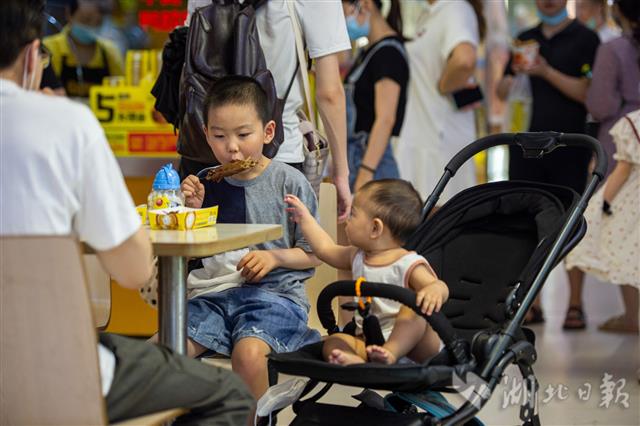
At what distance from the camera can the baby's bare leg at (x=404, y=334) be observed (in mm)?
2664

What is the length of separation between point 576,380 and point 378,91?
162cm

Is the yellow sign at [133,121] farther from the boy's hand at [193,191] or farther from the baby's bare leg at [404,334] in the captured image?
the baby's bare leg at [404,334]

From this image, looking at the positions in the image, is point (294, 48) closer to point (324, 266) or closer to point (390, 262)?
point (324, 266)

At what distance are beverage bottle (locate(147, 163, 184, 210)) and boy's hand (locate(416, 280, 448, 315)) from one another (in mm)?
711

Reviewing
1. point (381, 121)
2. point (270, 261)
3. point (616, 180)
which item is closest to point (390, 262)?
point (270, 261)

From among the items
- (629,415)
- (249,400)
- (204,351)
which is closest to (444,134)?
(629,415)

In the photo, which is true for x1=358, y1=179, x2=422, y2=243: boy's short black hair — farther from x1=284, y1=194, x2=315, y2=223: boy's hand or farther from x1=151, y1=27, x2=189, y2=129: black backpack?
x1=151, y1=27, x2=189, y2=129: black backpack

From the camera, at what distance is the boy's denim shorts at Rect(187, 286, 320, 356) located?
300 cm

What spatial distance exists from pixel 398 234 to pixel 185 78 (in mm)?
978

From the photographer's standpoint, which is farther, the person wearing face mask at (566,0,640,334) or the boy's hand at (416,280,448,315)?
the person wearing face mask at (566,0,640,334)

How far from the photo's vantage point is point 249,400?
2445 millimetres

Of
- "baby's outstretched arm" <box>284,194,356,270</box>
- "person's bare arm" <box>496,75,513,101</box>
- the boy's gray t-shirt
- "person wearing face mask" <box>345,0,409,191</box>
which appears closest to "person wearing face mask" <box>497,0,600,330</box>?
"person's bare arm" <box>496,75,513,101</box>

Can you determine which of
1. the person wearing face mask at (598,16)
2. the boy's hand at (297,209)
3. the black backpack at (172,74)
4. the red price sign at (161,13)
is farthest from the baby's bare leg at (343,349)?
the person wearing face mask at (598,16)

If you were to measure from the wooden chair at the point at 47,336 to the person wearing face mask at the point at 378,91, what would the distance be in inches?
124
